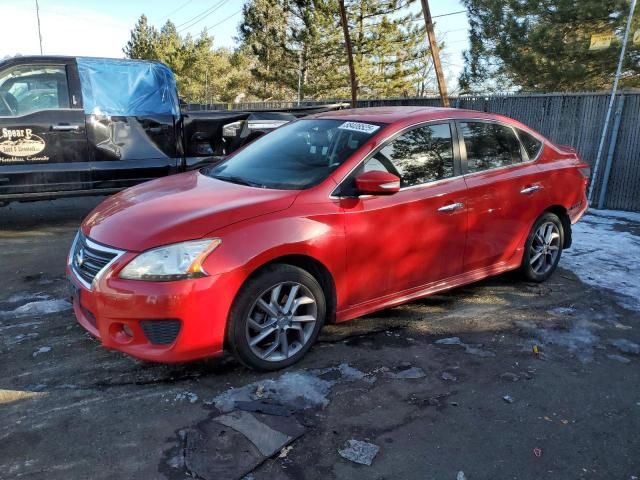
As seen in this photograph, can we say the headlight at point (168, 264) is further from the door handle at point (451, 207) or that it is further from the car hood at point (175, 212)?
the door handle at point (451, 207)

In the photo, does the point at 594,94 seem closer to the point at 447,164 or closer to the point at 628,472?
the point at 447,164

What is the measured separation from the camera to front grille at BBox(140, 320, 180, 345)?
2.95 metres

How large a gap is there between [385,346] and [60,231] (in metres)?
5.01

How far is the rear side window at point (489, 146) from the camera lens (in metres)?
4.40

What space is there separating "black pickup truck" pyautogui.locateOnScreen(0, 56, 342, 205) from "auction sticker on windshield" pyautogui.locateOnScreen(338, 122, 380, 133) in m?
3.95

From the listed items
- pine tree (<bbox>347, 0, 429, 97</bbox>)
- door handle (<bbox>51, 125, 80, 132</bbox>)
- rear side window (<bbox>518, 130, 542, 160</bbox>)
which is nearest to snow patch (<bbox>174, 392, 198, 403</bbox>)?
rear side window (<bbox>518, 130, 542, 160</bbox>)

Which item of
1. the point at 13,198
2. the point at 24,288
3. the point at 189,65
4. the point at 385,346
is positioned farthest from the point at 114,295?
the point at 189,65

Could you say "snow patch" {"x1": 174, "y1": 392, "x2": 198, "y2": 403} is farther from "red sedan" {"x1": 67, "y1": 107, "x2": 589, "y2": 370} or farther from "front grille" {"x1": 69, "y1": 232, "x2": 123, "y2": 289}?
"front grille" {"x1": 69, "y1": 232, "x2": 123, "y2": 289}

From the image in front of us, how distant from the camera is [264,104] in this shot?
79.9 ft

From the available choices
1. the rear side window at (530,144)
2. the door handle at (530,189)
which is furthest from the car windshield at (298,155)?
the rear side window at (530,144)

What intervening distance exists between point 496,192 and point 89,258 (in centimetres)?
319

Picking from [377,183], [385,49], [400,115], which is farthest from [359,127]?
[385,49]

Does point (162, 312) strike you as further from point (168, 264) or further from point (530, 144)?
point (530, 144)

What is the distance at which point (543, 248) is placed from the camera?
5.10 meters
